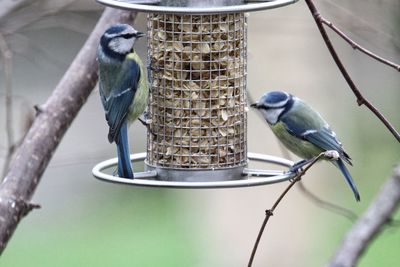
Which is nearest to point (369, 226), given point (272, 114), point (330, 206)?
point (330, 206)

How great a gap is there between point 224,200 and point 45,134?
16.9 feet

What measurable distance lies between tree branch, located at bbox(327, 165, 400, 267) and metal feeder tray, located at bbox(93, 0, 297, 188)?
5.01 feet

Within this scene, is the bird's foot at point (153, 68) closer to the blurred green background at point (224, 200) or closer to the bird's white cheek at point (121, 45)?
the bird's white cheek at point (121, 45)

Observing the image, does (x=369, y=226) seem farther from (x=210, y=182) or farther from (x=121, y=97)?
(x=121, y=97)

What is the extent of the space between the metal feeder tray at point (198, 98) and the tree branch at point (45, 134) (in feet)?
0.70

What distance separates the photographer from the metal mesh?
3.08m

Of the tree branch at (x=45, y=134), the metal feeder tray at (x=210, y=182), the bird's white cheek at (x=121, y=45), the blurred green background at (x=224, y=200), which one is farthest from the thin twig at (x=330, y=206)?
the blurred green background at (x=224, y=200)

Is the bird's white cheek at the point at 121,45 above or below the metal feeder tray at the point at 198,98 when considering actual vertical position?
above

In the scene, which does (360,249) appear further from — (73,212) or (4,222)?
(73,212)

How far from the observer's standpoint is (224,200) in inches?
323

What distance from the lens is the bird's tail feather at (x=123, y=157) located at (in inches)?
117

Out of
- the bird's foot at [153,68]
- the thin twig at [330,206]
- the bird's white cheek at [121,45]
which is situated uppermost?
the bird's white cheek at [121,45]

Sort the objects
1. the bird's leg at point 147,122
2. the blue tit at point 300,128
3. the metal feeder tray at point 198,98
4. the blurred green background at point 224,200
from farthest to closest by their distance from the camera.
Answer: the blurred green background at point 224,200
the blue tit at point 300,128
the bird's leg at point 147,122
the metal feeder tray at point 198,98

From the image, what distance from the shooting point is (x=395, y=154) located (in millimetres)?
8031
